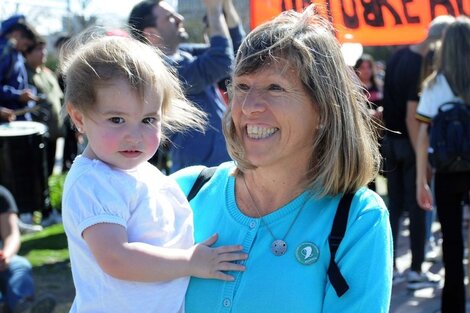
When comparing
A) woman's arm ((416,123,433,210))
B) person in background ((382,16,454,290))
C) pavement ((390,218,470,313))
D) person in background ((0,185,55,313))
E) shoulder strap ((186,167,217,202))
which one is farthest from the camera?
person in background ((382,16,454,290))

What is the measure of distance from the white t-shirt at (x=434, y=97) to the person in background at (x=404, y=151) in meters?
0.73

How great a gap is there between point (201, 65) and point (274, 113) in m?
2.35

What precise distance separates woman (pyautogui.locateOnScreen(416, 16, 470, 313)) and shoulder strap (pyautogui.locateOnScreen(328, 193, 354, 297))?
10.4 ft

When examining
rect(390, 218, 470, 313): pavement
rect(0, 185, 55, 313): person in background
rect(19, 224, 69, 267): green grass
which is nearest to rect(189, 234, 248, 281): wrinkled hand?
rect(0, 185, 55, 313): person in background

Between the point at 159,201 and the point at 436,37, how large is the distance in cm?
415

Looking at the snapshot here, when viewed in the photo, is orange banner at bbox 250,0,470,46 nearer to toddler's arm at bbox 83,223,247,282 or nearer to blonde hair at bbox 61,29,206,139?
blonde hair at bbox 61,29,206,139

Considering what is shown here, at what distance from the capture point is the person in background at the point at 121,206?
2.05 m

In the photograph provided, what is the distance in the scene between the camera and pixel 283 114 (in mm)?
2092

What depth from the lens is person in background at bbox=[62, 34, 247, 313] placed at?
6.74ft

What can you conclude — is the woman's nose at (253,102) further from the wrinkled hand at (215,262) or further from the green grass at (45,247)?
the green grass at (45,247)

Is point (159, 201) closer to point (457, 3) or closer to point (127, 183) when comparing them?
point (127, 183)

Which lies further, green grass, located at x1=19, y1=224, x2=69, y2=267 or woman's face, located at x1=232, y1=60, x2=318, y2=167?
green grass, located at x1=19, y1=224, x2=69, y2=267

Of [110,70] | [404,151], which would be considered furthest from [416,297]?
[110,70]

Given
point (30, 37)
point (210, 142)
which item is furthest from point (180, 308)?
point (30, 37)
